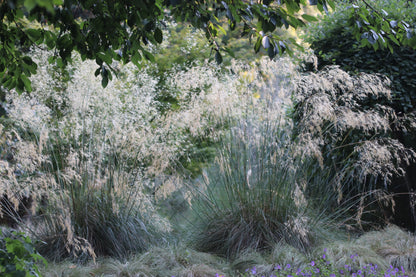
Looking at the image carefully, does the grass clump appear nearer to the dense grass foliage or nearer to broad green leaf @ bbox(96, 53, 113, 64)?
the dense grass foliage

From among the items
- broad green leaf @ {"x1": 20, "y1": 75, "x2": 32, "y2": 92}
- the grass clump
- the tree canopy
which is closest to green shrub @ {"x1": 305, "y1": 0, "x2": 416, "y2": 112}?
the grass clump

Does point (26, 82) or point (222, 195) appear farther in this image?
point (222, 195)

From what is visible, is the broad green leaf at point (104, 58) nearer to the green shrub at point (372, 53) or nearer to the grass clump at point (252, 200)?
the grass clump at point (252, 200)

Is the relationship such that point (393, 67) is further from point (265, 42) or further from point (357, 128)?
point (265, 42)

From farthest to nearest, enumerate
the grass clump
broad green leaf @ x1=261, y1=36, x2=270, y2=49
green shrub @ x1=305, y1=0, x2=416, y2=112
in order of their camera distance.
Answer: green shrub @ x1=305, y1=0, x2=416, y2=112
the grass clump
broad green leaf @ x1=261, y1=36, x2=270, y2=49

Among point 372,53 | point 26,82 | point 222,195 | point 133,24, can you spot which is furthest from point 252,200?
point 372,53

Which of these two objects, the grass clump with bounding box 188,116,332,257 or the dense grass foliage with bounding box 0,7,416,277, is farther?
the grass clump with bounding box 188,116,332,257

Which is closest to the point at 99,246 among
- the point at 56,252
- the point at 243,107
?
the point at 56,252

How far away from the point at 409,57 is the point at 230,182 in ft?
8.97

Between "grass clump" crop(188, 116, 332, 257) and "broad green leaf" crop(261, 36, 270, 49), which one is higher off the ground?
"broad green leaf" crop(261, 36, 270, 49)

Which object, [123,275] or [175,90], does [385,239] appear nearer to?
[123,275]

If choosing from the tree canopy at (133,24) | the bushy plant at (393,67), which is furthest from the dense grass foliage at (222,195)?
the tree canopy at (133,24)

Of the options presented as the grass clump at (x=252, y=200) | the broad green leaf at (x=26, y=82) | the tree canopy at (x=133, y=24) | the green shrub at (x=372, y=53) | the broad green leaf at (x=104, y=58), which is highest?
the green shrub at (x=372, y=53)

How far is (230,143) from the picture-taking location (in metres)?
4.53
